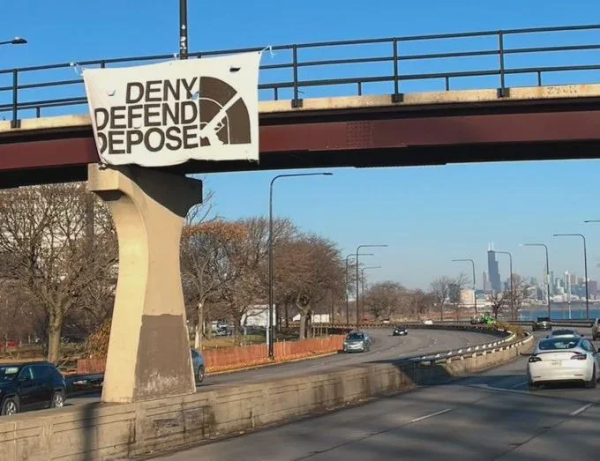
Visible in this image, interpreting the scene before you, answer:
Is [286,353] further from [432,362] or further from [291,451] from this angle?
[291,451]

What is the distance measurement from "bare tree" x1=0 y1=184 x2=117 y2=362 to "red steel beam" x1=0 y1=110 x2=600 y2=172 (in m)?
30.2

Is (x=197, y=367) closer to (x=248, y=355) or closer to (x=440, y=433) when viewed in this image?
(x=248, y=355)

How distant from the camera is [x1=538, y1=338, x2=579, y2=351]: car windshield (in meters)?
24.2

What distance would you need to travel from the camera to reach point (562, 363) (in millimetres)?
23891

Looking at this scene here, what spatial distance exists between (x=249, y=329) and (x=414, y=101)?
358 feet

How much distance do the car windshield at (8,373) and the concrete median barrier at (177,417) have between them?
310 inches

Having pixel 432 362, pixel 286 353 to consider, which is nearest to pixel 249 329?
pixel 286 353

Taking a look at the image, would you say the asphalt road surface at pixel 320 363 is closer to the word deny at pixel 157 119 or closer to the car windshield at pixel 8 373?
the word deny at pixel 157 119

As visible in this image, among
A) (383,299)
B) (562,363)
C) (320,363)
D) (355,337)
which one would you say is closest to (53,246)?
(320,363)

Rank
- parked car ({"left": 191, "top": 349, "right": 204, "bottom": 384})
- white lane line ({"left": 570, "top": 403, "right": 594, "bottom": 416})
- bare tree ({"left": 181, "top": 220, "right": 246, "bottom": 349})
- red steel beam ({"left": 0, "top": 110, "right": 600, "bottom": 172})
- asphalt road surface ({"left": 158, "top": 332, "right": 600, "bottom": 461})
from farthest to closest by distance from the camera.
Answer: bare tree ({"left": 181, "top": 220, "right": 246, "bottom": 349}), parked car ({"left": 191, "top": 349, "right": 204, "bottom": 384}), white lane line ({"left": 570, "top": 403, "right": 594, "bottom": 416}), red steel beam ({"left": 0, "top": 110, "right": 600, "bottom": 172}), asphalt road surface ({"left": 158, "top": 332, "right": 600, "bottom": 461})

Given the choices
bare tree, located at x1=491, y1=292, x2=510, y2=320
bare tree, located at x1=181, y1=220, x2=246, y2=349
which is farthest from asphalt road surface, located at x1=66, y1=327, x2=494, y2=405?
bare tree, located at x1=491, y1=292, x2=510, y2=320

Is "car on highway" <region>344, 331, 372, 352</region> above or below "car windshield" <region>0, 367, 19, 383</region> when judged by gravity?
below

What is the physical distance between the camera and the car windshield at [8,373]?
22141 millimetres

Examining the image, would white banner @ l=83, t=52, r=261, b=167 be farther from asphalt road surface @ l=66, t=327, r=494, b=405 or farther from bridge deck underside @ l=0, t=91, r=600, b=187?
asphalt road surface @ l=66, t=327, r=494, b=405
